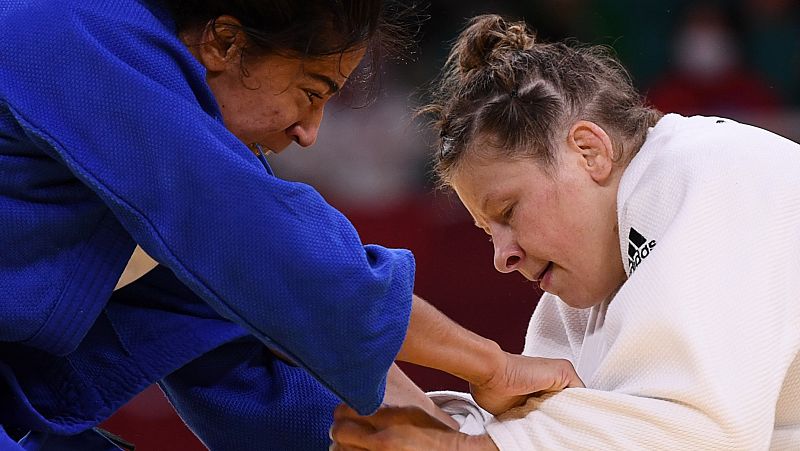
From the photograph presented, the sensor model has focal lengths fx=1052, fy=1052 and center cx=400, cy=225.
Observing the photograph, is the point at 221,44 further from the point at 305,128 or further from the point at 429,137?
the point at 429,137

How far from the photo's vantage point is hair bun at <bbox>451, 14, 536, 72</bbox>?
1.90 metres

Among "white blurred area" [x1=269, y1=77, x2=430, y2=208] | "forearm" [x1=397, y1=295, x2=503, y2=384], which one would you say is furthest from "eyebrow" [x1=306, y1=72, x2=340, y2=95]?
"white blurred area" [x1=269, y1=77, x2=430, y2=208]

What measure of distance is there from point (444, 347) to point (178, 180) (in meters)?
0.44

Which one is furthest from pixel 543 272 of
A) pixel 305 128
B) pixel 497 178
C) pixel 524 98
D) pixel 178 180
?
pixel 178 180

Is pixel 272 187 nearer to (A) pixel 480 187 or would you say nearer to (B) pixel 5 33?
(B) pixel 5 33

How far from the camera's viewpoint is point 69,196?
4.21 ft

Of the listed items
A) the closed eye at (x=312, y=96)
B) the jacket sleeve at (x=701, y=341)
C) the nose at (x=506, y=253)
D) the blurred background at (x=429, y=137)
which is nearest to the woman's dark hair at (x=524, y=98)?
the nose at (x=506, y=253)

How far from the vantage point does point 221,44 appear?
1.41 m

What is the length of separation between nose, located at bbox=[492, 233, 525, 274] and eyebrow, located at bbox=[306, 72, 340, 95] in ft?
1.41

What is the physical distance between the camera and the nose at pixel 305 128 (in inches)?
60.1

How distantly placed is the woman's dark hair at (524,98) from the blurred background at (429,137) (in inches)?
29.2

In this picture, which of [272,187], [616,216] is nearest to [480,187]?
[616,216]

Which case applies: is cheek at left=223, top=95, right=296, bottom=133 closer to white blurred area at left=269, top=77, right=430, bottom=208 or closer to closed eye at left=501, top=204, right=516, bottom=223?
closed eye at left=501, top=204, right=516, bottom=223

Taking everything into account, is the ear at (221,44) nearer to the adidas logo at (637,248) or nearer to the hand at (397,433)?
the hand at (397,433)
